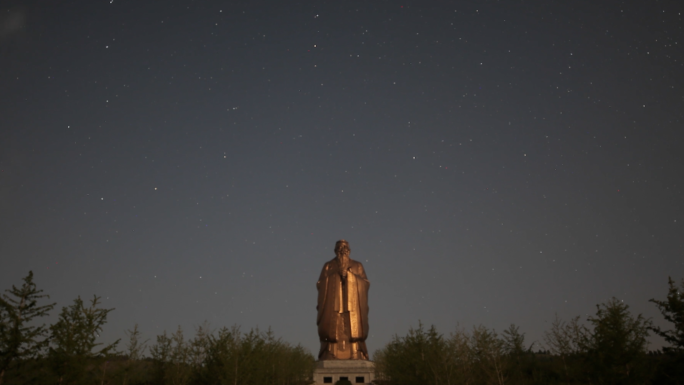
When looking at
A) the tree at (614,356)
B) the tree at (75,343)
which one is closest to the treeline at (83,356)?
the tree at (75,343)

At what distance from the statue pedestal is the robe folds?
2.07 meters

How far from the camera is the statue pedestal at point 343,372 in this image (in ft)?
88.6

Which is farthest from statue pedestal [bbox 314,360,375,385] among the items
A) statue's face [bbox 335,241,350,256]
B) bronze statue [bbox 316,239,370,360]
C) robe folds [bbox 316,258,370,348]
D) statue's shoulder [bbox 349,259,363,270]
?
statue's face [bbox 335,241,350,256]

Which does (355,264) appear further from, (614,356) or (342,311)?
(614,356)

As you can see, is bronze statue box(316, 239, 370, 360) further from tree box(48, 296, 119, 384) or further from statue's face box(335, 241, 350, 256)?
tree box(48, 296, 119, 384)

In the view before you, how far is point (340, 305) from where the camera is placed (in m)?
29.7

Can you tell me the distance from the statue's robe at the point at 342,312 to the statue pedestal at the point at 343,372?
5.35 feet

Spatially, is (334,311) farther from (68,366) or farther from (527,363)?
(527,363)

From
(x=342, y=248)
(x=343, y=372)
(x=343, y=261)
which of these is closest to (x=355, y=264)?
(x=343, y=261)

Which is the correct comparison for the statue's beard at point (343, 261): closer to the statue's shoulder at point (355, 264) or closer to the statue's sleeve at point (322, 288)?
the statue's shoulder at point (355, 264)

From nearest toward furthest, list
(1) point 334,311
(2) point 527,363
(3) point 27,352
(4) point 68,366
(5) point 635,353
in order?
(4) point 68,366 < (3) point 27,352 < (5) point 635,353 < (1) point 334,311 < (2) point 527,363

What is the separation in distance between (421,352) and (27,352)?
19.0 m

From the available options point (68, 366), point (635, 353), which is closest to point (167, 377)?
point (68, 366)

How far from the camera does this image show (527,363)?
128ft
